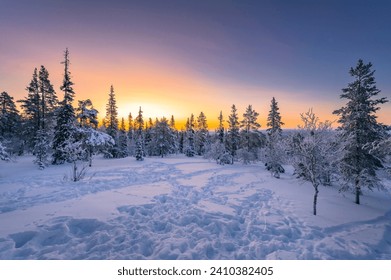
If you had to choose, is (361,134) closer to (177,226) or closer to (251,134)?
(177,226)

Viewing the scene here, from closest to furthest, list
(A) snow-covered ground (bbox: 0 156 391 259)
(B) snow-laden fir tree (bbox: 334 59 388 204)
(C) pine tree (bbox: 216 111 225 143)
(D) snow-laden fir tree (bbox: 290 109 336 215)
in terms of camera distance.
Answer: (A) snow-covered ground (bbox: 0 156 391 259), (D) snow-laden fir tree (bbox: 290 109 336 215), (B) snow-laden fir tree (bbox: 334 59 388 204), (C) pine tree (bbox: 216 111 225 143)

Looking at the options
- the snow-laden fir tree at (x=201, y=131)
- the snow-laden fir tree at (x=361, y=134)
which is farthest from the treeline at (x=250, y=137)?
the snow-laden fir tree at (x=201, y=131)

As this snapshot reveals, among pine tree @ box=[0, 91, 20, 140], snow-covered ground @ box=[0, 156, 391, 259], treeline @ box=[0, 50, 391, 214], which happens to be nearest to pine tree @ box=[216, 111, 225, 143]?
treeline @ box=[0, 50, 391, 214]

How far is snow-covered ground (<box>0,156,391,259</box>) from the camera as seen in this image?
630 cm

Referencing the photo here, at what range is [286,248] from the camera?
273 inches

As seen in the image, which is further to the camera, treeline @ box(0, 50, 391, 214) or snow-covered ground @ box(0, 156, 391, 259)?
treeline @ box(0, 50, 391, 214)

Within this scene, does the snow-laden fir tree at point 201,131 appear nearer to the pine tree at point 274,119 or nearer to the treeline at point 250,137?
the treeline at point 250,137

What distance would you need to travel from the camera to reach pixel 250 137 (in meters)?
43.5

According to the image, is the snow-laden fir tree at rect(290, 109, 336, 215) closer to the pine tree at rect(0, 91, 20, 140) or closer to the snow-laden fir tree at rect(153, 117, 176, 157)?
the snow-laden fir tree at rect(153, 117, 176, 157)

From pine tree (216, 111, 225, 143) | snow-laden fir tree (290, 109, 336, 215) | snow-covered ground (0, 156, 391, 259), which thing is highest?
pine tree (216, 111, 225, 143)

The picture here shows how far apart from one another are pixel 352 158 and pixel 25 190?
80.1 ft

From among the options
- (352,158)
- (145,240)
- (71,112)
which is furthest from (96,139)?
(352,158)

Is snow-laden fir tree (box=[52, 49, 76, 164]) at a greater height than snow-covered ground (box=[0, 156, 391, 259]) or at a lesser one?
greater

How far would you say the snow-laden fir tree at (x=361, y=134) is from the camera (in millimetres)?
14414
